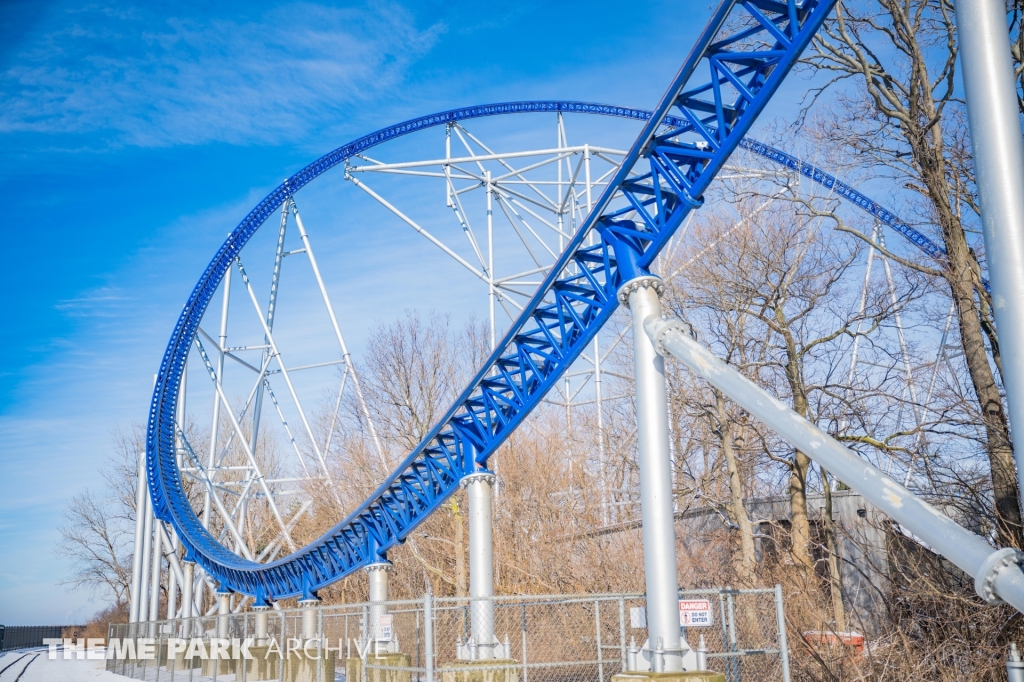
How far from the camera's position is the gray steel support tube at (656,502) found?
6.57 metres

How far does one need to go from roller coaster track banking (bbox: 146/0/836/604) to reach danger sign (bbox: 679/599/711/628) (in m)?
2.84

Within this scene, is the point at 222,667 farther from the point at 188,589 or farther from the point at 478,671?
the point at 478,671

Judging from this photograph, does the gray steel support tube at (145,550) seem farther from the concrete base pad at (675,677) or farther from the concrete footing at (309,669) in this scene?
the concrete base pad at (675,677)

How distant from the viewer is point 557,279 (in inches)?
365

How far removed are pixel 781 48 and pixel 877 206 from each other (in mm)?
12938

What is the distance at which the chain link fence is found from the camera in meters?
8.67

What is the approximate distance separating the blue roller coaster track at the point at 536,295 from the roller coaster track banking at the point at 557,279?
0.05 feet

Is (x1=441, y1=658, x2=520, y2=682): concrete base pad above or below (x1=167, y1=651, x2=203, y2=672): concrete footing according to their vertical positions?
above

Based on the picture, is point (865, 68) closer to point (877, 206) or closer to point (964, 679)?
point (964, 679)

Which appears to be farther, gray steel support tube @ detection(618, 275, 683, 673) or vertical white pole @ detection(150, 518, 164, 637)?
vertical white pole @ detection(150, 518, 164, 637)

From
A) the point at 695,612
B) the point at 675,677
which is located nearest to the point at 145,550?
the point at 695,612

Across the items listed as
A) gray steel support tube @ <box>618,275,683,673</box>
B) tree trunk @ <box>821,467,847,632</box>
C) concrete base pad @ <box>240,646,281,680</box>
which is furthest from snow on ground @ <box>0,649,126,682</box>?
gray steel support tube @ <box>618,275,683,673</box>

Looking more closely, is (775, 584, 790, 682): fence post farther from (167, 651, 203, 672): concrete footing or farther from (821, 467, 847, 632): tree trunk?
(167, 651, 203, 672): concrete footing

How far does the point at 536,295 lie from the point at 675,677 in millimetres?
4251
